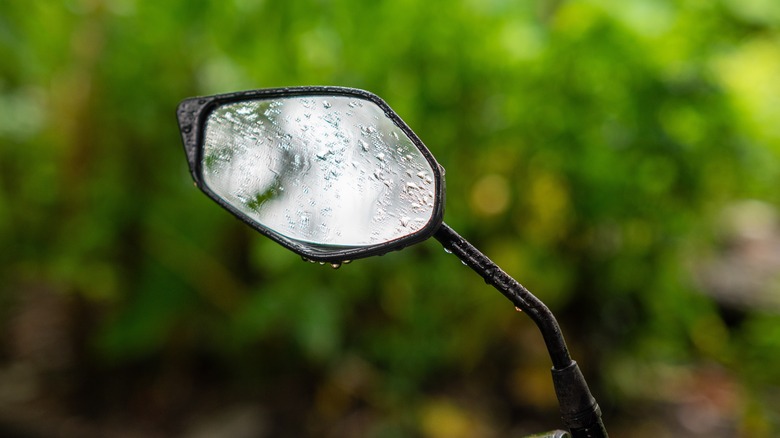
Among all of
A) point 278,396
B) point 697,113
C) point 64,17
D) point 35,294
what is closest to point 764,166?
point 697,113

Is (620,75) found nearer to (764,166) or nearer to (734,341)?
(764,166)

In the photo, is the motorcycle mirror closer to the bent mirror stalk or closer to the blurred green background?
the bent mirror stalk

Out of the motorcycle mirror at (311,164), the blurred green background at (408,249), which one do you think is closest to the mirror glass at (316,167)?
the motorcycle mirror at (311,164)

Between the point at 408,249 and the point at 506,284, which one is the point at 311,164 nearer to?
the point at 506,284

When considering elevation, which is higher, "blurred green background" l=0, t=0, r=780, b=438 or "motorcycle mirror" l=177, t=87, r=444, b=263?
"motorcycle mirror" l=177, t=87, r=444, b=263

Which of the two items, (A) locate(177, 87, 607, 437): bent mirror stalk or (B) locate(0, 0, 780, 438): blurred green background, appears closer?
(A) locate(177, 87, 607, 437): bent mirror stalk

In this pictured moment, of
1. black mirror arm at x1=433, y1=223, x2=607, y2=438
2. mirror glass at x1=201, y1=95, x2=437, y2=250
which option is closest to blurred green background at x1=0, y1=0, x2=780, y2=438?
mirror glass at x1=201, y1=95, x2=437, y2=250
